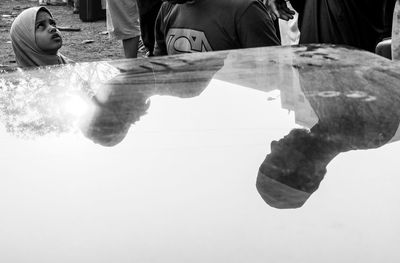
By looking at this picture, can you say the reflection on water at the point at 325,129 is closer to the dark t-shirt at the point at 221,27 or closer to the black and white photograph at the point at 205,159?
the black and white photograph at the point at 205,159

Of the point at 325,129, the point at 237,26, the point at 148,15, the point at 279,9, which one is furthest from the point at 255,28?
the point at 148,15

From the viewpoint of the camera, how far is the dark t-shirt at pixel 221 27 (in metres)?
2.72

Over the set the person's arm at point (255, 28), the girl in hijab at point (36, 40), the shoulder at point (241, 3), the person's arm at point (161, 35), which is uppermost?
the shoulder at point (241, 3)

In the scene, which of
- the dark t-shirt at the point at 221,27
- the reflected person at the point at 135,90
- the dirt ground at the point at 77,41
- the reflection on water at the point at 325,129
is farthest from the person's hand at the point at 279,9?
the dirt ground at the point at 77,41

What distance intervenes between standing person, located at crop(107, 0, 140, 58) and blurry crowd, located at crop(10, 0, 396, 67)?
2.44 metres

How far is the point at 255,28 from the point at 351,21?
61 centimetres

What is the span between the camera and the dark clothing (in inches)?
123

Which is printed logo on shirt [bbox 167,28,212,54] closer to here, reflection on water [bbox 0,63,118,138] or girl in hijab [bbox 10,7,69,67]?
reflection on water [bbox 0,63,118,138]

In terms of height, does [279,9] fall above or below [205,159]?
below

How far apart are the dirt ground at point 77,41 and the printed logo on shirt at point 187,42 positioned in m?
4.47

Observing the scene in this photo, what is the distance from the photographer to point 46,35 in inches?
149

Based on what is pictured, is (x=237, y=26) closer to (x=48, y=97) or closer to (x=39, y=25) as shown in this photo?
(x=48, y=97)

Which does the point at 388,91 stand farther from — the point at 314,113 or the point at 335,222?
the point at 335,222

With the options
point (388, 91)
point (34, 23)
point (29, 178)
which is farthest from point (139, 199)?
point (34, 23)
